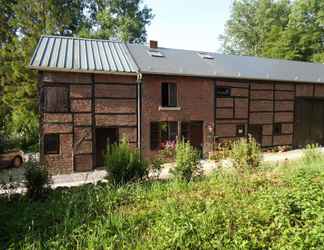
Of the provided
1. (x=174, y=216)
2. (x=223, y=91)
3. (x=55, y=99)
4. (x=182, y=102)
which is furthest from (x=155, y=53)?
(x=174, y=216)

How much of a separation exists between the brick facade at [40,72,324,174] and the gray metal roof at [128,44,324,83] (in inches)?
17.8

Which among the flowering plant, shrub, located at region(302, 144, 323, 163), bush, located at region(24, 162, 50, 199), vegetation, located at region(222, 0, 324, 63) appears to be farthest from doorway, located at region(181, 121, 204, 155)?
vegetation, located at region(222, 0, 324, 63)

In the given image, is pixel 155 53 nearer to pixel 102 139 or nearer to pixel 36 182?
pixel 102 139

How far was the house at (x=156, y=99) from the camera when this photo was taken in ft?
39.0

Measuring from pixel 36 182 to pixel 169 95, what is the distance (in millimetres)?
9223

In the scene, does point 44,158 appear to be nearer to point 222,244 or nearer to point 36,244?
point 36,244

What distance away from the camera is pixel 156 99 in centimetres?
1341

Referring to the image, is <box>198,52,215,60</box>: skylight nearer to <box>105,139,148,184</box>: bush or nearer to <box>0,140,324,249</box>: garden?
<box>105,139,148,184</box>: bush

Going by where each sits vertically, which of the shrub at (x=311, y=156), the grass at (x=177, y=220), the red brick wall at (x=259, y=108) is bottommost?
the grass at (x=177, y=220)

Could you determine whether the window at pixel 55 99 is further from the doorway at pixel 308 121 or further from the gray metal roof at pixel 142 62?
the doorway at pixel 308 121

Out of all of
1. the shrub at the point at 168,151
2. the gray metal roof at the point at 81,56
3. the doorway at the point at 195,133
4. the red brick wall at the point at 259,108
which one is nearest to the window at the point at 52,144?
the gray metal roof at the point at 81,56

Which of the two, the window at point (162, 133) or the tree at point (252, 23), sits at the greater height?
the tree at point (252, 23)

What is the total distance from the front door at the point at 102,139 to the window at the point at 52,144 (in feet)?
6.22

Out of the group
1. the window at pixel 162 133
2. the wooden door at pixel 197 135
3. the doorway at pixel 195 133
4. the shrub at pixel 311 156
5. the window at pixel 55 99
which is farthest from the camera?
the wooden door at pixel 197 135
